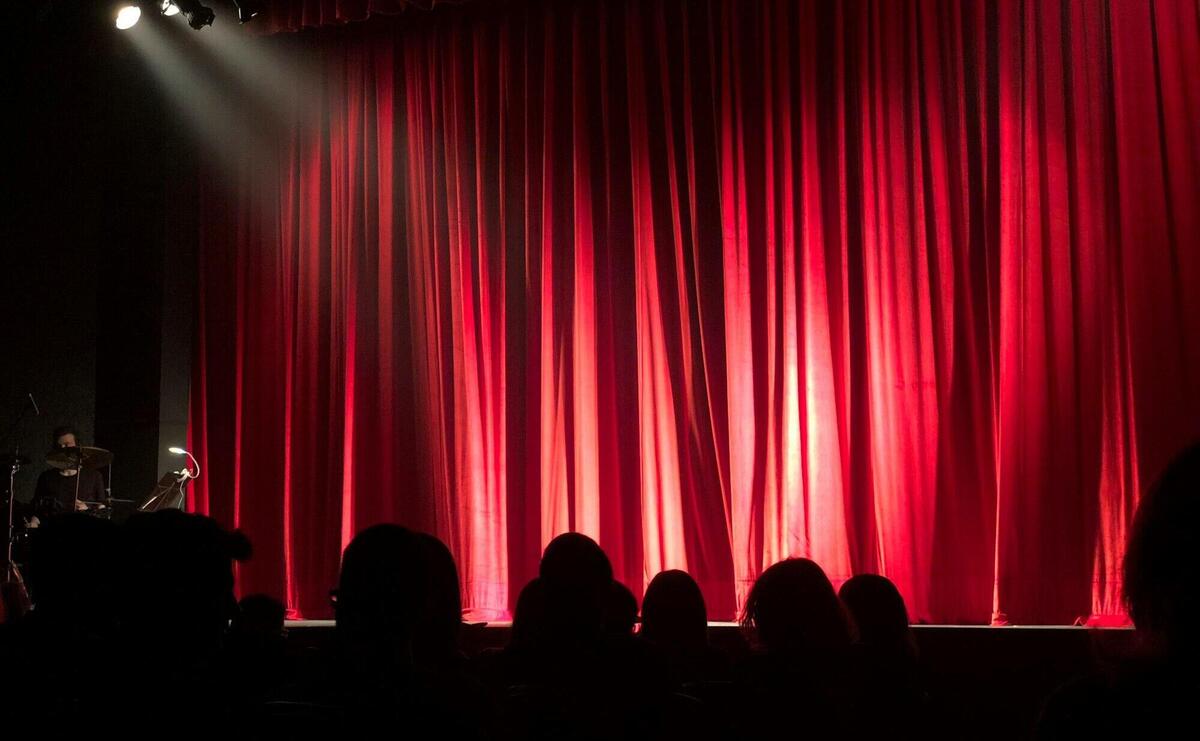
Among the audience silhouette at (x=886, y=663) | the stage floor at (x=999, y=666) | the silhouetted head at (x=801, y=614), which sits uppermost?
the silhouetted head at (x=801, y=614)

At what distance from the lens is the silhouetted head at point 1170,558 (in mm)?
963

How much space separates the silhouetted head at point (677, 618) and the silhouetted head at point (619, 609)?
0.24 feet

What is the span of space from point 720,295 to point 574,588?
3924mm

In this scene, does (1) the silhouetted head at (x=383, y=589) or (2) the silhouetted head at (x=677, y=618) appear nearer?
(1) the silhouetted head at (x=383, y=589)

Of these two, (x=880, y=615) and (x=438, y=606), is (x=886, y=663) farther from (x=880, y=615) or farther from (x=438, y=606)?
(x=438, y=606)

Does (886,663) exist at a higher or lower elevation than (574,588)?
lower

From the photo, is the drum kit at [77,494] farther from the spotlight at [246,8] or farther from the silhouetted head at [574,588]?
the silhouetted head at [574,588]

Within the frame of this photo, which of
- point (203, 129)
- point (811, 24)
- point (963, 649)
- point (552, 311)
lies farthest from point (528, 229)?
point (963, 649)

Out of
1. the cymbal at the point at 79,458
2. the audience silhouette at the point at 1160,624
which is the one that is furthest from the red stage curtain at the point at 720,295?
the audience silhouette at the point at 1160,624

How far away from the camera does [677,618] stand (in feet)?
10.7

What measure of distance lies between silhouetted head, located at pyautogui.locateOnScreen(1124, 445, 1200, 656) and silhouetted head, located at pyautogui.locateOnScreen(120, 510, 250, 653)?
1.64 metres

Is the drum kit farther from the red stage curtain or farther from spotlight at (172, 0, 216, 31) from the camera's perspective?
spotlight at (172, 0, 216, 31)

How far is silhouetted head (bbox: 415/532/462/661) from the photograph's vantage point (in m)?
1.96

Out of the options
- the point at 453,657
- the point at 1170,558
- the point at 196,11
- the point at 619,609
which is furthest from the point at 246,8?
the point at 1170,558
